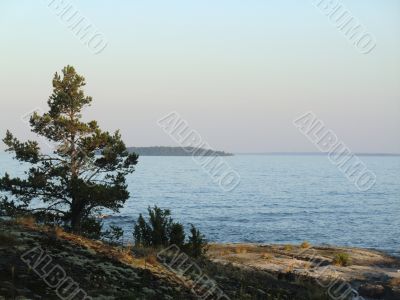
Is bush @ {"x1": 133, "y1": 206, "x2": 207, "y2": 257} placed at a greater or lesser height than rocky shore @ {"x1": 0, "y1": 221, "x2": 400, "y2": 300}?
greater

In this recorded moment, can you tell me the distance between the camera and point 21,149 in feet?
77.3

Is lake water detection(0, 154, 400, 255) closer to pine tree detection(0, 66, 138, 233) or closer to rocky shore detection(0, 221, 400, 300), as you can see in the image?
pine tree detection(0, 66, 138, 233)

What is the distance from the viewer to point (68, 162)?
78.7ft

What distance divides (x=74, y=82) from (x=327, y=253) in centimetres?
2237

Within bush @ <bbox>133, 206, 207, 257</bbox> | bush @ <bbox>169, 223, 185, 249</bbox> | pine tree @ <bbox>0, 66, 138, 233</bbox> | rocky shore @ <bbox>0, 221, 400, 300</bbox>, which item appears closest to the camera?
rocky shore @ <bbox>0, 221, 400, 300</bbox>

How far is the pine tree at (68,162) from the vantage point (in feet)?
74.6

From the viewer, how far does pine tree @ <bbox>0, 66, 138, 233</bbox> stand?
74.6ft

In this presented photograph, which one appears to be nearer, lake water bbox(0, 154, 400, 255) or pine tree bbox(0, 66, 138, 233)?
pine tree bbox(0, 66, 138, 233)

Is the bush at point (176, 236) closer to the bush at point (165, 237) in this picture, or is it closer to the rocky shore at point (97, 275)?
the bush at point (165, 237)

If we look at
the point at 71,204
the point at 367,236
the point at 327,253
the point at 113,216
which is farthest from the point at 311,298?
the point at 113,216

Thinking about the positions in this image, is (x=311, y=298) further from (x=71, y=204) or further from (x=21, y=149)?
(x=21, y=149)

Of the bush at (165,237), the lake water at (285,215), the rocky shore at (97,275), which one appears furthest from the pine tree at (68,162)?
the lake water at (285,215)

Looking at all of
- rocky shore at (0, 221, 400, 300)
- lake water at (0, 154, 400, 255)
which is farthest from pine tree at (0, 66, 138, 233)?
lake water at (0, 154, 400, 255)

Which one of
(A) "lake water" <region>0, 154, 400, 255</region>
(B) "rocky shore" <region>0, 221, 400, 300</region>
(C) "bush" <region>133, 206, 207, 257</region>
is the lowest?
(B) "rocky shore" <region>0, 221, 400, 300</region>
